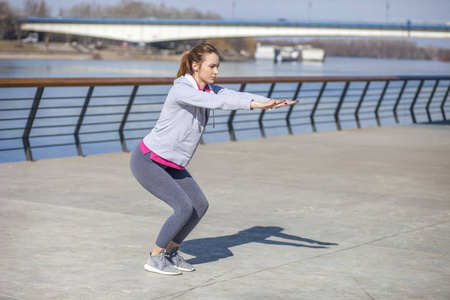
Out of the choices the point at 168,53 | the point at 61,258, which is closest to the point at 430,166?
the point at 61,258

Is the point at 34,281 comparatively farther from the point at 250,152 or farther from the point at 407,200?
the point at 250,152

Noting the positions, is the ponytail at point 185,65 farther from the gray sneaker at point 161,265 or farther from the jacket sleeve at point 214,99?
the gray sneaker at point 161,265

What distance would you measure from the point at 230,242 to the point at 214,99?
163cm

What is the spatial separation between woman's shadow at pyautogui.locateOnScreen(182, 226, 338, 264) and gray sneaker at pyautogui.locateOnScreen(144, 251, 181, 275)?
1.16ft

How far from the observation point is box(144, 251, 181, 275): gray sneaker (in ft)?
14.3

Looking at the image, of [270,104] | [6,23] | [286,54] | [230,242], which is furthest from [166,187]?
[286,54]

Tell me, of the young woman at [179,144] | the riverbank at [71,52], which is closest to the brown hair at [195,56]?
the young woman at [179,144]

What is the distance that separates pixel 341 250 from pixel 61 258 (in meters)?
1.95

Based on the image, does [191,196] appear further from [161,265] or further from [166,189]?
[161,265]

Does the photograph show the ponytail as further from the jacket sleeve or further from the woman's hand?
the woman's hand

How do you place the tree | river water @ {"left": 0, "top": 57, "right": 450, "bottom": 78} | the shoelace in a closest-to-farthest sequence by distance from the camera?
the shoelace < river water @ {"left": 0, "top": 57, "right": 450, "bottom": 78} < the tree

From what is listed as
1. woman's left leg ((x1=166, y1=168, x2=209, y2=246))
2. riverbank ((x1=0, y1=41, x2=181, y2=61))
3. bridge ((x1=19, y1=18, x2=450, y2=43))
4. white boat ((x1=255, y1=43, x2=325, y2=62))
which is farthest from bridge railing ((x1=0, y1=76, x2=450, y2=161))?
white boat ((x1=255, y1=43, x2=325, y2=62))

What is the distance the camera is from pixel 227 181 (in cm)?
806

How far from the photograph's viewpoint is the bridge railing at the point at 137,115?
9.88m
